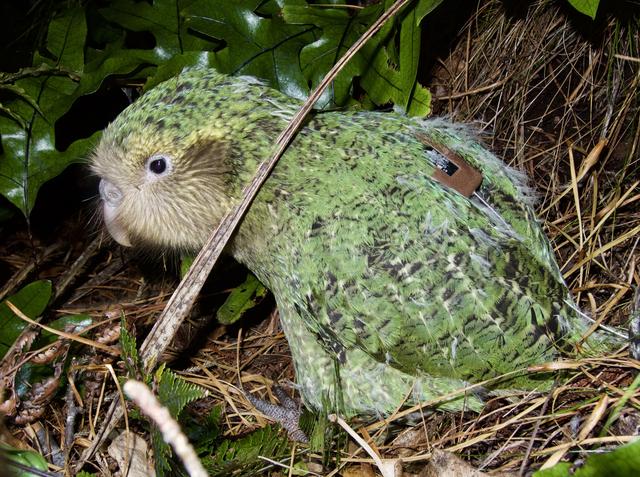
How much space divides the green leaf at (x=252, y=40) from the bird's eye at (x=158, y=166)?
66 centimetres

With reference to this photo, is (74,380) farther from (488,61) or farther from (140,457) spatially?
(488,61)

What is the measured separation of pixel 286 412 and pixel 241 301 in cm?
58

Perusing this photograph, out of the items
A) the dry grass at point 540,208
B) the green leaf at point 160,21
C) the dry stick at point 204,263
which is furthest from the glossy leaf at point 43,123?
the dry stick at point 204,263

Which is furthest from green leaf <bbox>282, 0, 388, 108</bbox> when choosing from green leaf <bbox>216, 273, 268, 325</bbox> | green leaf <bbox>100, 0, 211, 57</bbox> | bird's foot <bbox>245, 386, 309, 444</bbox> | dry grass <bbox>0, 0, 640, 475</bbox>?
bird's foot <bbox>245, 386, 309, 444</bbox>

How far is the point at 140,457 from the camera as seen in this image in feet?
8.01

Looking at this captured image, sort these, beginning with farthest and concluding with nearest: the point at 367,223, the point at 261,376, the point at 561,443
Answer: the point at 261,376, the point at 367,223, the point at 561,443

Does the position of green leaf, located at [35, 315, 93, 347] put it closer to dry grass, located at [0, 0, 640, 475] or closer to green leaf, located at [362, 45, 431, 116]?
dry grass, located at [0, 0, 640, 475]

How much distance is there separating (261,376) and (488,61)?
201cm

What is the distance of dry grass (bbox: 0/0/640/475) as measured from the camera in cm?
243

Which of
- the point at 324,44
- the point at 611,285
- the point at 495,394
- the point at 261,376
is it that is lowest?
the point at 261,376

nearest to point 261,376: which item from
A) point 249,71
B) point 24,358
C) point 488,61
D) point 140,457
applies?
point 140,457

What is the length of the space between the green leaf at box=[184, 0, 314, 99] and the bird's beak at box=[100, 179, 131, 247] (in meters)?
0.76

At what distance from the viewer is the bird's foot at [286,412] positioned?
2713 mm

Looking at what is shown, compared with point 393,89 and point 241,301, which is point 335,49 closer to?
point 393,89
